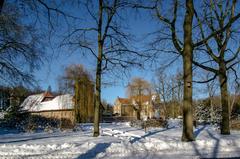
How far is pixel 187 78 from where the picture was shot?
13.5 meters

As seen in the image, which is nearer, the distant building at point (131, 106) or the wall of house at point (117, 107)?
the distant building at point (131, 106)

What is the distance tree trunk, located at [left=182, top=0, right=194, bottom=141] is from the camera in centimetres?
1307

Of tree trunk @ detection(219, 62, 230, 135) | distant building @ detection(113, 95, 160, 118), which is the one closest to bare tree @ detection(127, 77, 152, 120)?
distant building @ detection(113, 95, 160, 118)

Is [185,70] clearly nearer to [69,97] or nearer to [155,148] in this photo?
[155,148]

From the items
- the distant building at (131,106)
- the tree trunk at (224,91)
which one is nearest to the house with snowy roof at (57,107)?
the tree trunk at (224,91)

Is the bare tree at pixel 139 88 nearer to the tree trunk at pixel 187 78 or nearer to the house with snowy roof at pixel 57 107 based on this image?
the house with snowy roof at pixel 57 107

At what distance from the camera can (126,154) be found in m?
10.1

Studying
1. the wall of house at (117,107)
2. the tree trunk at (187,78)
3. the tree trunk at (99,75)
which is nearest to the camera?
the tree trunk at (187,78)

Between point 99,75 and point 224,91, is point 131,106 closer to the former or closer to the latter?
point 224,91

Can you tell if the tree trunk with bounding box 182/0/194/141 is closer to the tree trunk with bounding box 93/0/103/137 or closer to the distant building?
the tree trunk with bounding box 93/0/103/137

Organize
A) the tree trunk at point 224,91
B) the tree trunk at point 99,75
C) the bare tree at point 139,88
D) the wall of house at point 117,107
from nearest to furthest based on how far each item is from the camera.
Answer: the tree trunk at point 99,75 → the tree trunk at point 224,91 → the bare tree at point 139,88 → the wall of house at point 117,107

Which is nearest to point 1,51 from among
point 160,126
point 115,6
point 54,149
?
point 115,6

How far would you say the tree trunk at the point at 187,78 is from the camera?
515 inches

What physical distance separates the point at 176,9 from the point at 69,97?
40.0m
